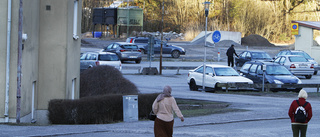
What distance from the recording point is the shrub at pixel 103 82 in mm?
21125

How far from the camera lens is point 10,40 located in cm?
1408

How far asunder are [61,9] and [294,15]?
66628 millimetres

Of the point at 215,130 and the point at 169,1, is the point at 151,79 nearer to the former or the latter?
the point at 215,130

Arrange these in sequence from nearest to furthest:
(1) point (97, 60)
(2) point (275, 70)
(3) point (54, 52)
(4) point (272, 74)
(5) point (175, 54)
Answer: (3) point (54, 52) → (4) point (272, 74) → (2) point (275, 70) → (1) point (97, 60) → (5) point (175, 54)

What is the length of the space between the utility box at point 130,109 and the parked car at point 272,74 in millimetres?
10968

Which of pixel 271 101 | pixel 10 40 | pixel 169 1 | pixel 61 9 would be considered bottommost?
pixel 271 101

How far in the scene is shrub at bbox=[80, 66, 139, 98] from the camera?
21.1 meters

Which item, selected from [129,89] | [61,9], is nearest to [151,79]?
[129,89]

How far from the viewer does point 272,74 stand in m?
26.6

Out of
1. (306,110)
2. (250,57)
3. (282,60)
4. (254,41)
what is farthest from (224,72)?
(254,41)

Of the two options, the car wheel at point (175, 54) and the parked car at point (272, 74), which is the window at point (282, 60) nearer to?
the parked car at point (272, 74)

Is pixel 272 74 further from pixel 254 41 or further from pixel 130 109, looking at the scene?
pixel 254 41

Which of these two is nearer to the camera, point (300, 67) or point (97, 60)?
point (97, 60)

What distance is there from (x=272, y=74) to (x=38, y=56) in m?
13.4
